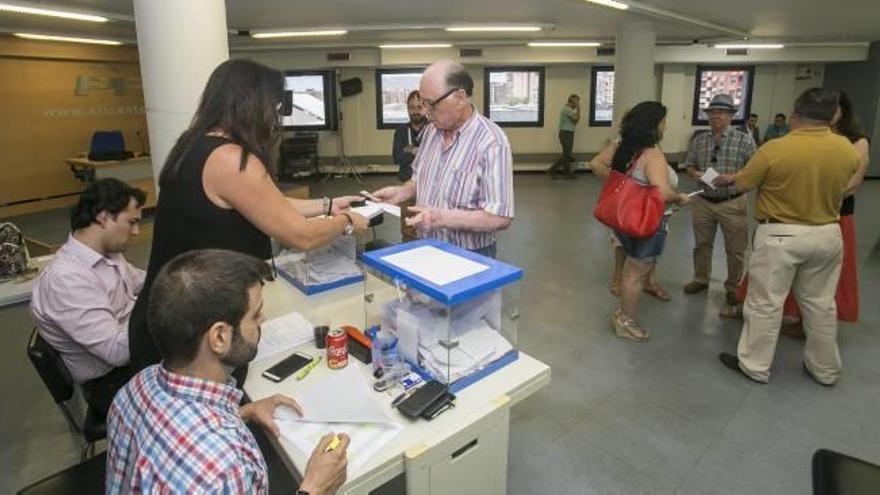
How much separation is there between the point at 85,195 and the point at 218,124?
894 millimetres

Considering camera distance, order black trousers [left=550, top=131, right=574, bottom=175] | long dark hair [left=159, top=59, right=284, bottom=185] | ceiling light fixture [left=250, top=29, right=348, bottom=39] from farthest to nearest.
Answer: black trousers [left=550, top=131, right=574, bottom=175] → ceiling light fixture [left=250, top=29, right=348, bottom=39] → long dark hair [left=159, top=59, right=284, bottom=185]

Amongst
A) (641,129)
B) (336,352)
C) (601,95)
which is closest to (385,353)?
(336,352)

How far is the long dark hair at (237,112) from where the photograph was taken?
4.73 feet

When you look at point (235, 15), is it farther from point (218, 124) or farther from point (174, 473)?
point (174, 473)

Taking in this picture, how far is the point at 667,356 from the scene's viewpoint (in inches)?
127

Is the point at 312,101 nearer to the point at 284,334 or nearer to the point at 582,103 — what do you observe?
the point at 582,103

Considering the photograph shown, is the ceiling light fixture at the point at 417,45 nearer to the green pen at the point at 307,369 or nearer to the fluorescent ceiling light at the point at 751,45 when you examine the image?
the fluorescent ceiling light at the point at 751,45

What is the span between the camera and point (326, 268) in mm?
2246

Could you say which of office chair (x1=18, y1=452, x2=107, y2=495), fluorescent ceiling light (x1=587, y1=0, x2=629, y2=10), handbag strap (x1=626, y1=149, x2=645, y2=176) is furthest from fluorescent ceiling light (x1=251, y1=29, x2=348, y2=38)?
office chair (x1=18, y1=452, x2=107, y2=495)

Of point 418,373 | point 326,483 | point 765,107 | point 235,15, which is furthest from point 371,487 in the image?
point 765,107

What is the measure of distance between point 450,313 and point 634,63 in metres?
6.63

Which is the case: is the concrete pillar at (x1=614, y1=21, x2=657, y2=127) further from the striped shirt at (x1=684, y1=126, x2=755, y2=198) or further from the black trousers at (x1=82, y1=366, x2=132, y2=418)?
the black trousers at (x1=82, y1=366, x2=132, y2=418)

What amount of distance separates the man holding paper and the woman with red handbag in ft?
1.97

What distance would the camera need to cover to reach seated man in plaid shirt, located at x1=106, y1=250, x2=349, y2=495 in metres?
0.96
